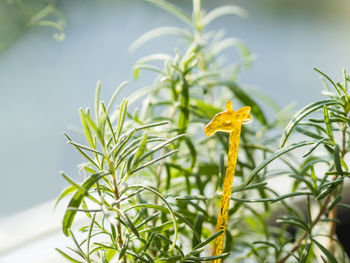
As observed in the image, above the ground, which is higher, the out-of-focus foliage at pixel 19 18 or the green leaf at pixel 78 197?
the out-of-focus foliage at pixel 19 18

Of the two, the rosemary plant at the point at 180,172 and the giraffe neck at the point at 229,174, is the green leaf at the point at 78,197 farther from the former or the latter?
the giraffe neck at the point at 229,174

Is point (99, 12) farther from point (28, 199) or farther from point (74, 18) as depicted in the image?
point (28, 199)

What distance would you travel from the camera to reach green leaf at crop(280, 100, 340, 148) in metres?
0.48

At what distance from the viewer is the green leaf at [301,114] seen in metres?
0.48

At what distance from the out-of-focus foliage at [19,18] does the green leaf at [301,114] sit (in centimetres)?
39

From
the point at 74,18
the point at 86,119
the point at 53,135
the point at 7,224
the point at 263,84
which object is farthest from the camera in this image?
the point at 263,84

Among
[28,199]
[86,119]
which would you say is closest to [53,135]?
[28,199]

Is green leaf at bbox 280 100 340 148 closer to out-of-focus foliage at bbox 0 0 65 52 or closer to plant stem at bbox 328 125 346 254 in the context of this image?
plant stem at bbox 328 125 346 254

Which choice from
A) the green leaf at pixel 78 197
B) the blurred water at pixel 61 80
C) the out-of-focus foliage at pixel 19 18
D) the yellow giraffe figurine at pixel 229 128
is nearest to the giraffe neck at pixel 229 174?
the yellow giraffe figurine at pixel 229 128

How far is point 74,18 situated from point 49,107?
29 centimetres

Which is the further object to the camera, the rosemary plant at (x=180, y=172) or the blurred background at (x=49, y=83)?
the blurred background at (x=49, y=83)

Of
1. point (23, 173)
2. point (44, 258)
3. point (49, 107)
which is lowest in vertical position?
point (44, 258)

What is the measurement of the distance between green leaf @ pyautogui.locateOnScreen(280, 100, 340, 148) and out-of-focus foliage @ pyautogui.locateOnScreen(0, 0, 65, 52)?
1.27 ft

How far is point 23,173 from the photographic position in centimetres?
112
